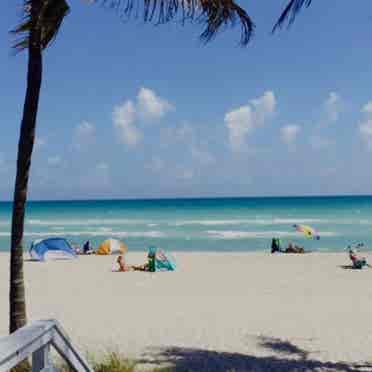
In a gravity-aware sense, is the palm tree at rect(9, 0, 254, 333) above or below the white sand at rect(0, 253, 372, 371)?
above

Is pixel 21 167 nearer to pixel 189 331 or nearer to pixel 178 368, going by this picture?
pixel 178 368

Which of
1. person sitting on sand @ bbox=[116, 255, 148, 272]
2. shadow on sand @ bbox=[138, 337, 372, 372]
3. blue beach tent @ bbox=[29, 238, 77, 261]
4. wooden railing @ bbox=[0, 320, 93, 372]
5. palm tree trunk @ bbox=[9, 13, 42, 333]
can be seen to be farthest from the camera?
blue beach tent @ bbox=[29, 238, 77, 261]

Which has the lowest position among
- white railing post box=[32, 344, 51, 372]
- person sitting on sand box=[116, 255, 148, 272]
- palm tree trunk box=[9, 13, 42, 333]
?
person sitting on sand box=[116, 255, 148, 272]

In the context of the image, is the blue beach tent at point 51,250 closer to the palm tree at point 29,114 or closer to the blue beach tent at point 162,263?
the blue beach tent at point 162,263

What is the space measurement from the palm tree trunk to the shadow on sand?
6.02 ft

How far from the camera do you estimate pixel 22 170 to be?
5.02 metres

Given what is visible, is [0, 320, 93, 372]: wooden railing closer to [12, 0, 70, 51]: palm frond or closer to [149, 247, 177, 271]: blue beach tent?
[12, 0, 70, 51]: palm frond

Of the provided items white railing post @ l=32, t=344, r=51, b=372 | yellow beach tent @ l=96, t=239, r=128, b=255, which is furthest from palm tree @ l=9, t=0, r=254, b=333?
yellow beach tent @ l=96, t=239, r=128, b=255

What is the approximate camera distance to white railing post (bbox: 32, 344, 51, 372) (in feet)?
7.80

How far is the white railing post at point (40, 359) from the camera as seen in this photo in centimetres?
238

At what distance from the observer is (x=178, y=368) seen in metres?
5.95

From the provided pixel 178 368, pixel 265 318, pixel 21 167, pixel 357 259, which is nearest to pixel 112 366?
pixel 178 368

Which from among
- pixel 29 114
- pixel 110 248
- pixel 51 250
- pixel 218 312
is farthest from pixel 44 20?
pixel 110 248

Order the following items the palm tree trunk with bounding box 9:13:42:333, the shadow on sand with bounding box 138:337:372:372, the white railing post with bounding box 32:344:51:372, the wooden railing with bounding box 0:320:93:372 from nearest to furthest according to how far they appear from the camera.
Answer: the wooden railing with bounding box 0:320:93:372
the white railing post with bounding box 32:344:51:372
the palm tree trunk with bounding box 9:13:42:333
the shadow on sand with bounding box 138:337:372:372
